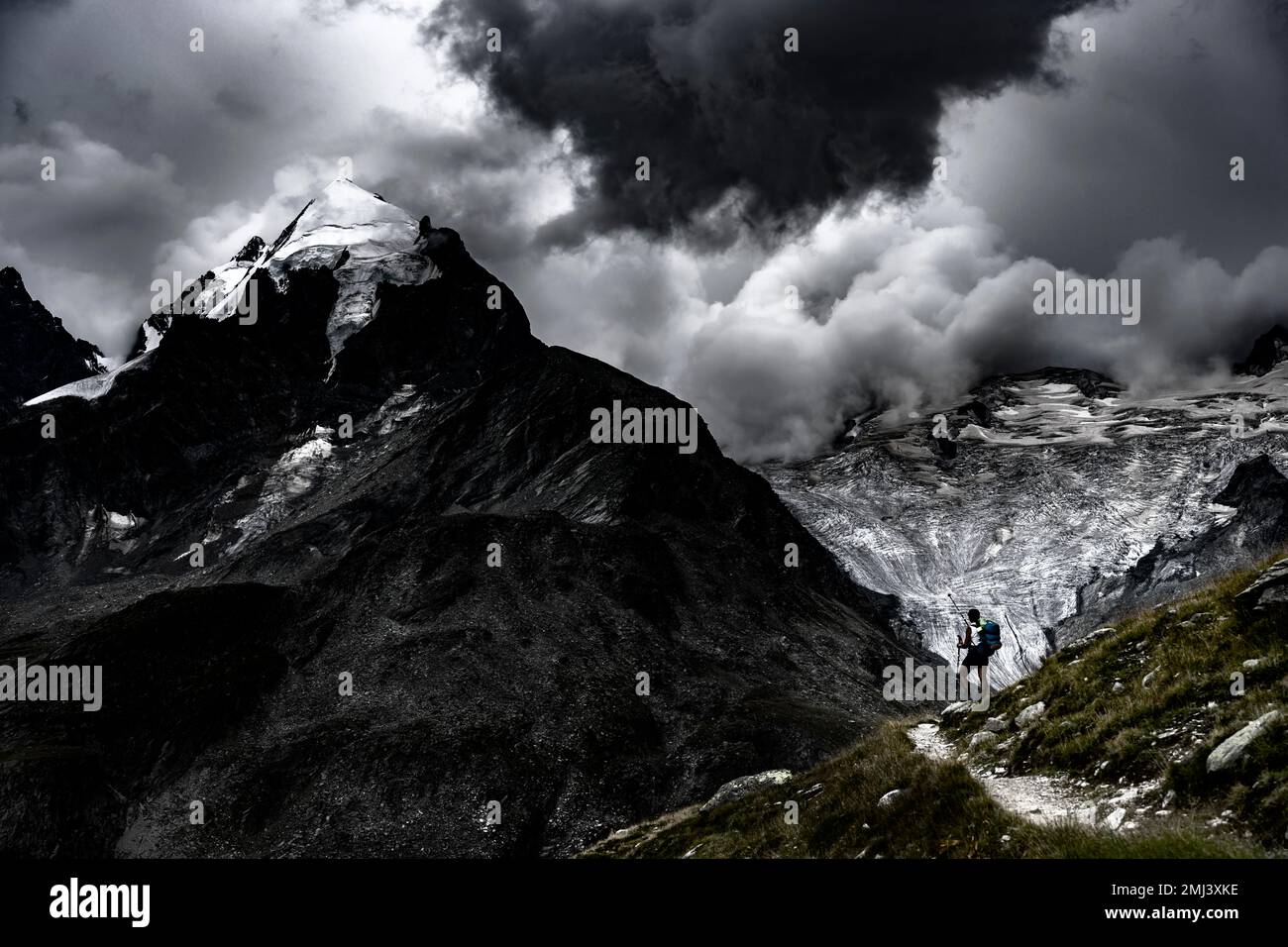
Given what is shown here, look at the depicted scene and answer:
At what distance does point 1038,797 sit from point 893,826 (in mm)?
2445

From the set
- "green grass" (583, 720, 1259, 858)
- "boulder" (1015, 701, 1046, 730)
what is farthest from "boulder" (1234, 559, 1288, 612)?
"green grass" (583, 720, 1259, 858)

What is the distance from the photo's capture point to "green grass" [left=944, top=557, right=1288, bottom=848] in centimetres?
1048

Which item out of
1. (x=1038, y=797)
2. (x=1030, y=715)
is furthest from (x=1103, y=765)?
(x=1030, y=715)

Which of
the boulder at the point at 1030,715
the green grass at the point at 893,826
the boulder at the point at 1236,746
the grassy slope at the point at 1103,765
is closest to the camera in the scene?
the green grass at the point at 893,826

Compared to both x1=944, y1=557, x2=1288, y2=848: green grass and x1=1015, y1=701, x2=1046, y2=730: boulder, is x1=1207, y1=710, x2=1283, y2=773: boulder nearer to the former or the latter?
x1=944, y1=557, x2=1288, y2=848: green grass

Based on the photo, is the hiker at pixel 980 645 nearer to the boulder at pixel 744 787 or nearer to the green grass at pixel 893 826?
the green grass at pixel 893 826

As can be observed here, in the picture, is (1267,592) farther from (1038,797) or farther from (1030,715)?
(1038,797)

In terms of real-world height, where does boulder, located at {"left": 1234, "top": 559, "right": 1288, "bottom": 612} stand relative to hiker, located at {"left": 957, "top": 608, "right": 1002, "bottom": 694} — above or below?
above

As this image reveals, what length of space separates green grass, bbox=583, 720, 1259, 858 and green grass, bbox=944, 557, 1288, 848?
4.15ft

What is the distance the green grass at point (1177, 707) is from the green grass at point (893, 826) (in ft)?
4.15

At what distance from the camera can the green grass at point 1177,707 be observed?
10.5 m

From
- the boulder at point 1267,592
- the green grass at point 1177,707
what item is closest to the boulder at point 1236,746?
the green grass at point 1177,707
